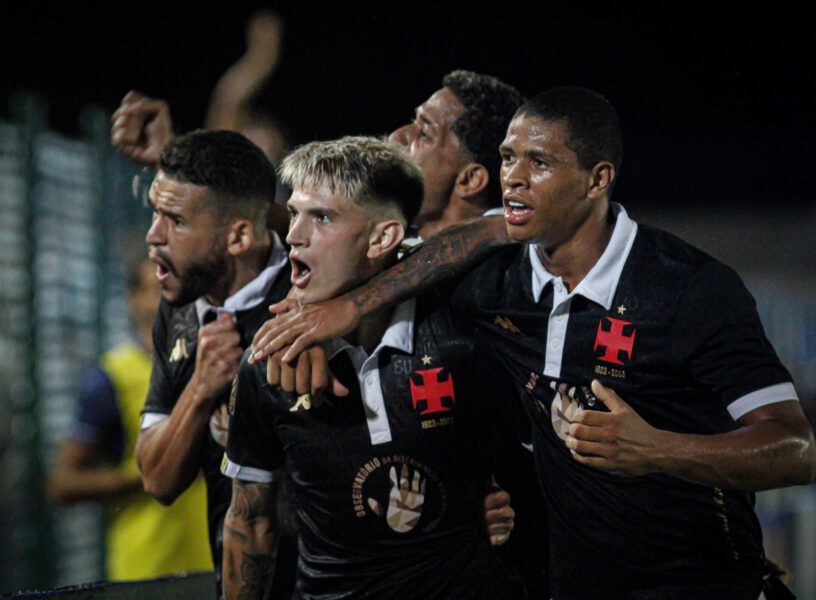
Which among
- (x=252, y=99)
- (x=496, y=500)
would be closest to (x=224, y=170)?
(x=496, y=500)

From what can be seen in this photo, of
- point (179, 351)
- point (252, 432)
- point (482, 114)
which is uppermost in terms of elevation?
point (482, 114)

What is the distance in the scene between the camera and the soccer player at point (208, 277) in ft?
7.86

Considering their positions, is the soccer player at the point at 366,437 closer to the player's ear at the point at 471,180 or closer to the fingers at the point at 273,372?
the fingers at the point at 273,372

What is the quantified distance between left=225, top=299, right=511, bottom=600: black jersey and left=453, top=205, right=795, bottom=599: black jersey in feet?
0.56

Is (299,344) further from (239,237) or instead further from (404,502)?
(239,237)

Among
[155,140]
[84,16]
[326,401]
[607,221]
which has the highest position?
[84,16]

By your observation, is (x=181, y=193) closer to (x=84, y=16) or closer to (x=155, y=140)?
(x=155, y=140)

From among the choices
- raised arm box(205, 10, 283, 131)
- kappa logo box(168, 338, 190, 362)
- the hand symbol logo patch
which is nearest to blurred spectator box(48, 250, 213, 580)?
kappa logo box(168, 338, 190, 362)

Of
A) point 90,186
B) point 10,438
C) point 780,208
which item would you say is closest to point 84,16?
point 90,186

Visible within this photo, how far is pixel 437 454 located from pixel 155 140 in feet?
4.97

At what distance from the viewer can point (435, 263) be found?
220 cm

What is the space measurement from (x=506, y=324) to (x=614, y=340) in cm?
27

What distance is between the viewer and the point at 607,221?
7.07ft

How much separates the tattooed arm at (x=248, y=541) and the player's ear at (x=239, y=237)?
0.62 meters
